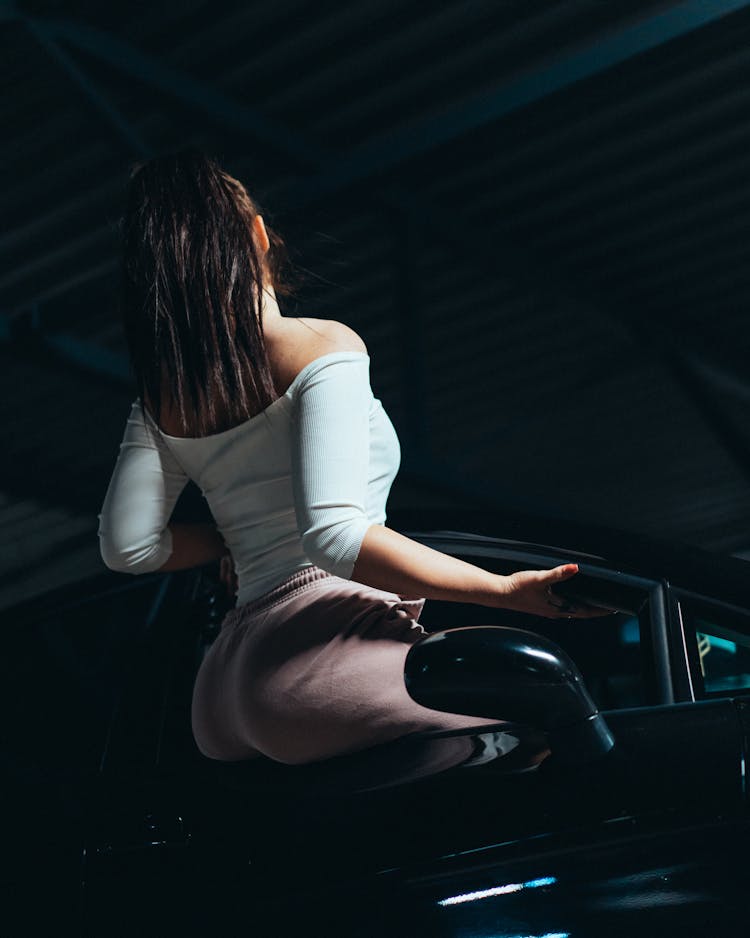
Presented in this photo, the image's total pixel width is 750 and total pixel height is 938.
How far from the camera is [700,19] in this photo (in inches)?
181

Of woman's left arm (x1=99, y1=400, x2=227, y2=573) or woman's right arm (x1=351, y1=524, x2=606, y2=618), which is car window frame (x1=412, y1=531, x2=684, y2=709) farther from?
woman's left arm (x1=99, y1=400, x2=227, y2=573)

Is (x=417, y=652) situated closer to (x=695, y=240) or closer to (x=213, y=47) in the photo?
(x=213, y=47)

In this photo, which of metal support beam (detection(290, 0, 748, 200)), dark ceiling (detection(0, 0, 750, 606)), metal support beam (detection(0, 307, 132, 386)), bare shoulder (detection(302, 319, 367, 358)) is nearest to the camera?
bare shoulder (detection(302, 319, 367, 358))

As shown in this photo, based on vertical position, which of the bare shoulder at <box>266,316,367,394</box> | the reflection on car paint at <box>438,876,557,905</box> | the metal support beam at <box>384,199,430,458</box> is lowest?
the reflection on car paint at <box>438,876,557,905</box>

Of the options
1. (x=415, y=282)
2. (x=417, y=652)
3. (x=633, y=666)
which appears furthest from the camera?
(x=415, y=282)

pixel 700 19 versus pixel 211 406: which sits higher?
pixel 700 19

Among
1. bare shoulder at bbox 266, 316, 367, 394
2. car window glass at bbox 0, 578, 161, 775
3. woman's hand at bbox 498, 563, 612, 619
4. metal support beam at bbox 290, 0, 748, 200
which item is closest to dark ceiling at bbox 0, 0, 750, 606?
metal support beam at bbox 290, 0, 748, 200

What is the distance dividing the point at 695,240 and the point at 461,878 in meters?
6.75

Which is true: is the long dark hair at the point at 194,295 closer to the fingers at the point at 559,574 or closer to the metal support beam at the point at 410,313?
the fingers at the point at 559,574

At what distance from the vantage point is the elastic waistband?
4.12 ft

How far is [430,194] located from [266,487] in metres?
5.47

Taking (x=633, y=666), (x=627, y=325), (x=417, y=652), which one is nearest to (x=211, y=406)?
(x=417, y=652)

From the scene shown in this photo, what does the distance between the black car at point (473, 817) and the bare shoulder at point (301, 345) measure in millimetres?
391

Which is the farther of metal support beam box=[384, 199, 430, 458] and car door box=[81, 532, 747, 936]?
metal support beam box=[384, 199, 430, 458]
